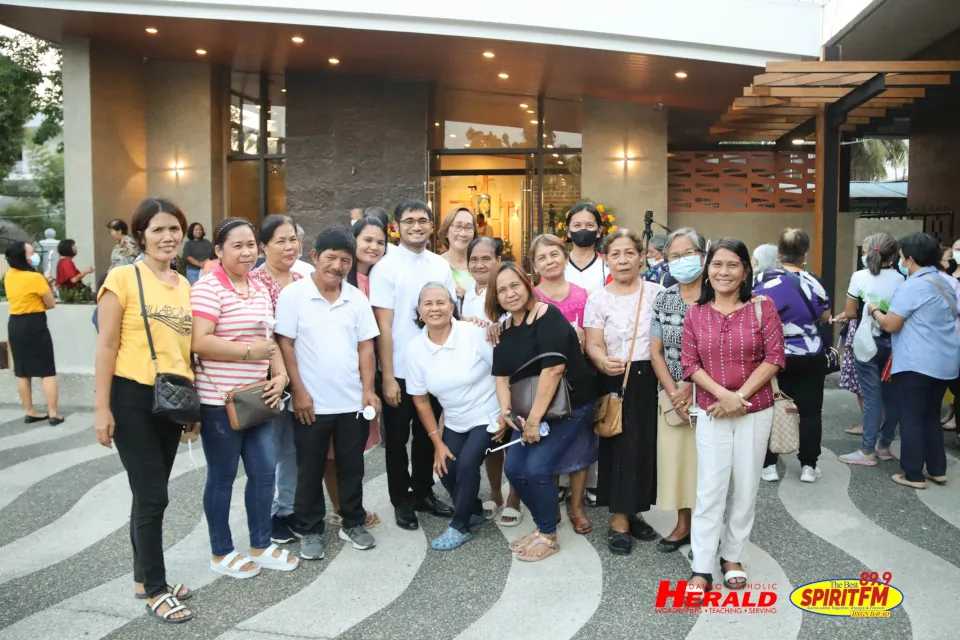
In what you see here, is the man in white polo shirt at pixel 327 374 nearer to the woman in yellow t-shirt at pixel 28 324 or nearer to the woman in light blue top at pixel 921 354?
the woman in light blue top at pixel 921 354

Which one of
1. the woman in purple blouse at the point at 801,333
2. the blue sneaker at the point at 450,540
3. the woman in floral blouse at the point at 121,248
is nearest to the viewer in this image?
the blue sneaker at the point at 450,540

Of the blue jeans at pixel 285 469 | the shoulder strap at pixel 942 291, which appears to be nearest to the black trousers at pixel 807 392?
the shoulder strap at pixel 942 291

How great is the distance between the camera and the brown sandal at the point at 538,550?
4195 millimetres

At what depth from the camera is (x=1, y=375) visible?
348 inches

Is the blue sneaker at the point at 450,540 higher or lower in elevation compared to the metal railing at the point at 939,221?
lower

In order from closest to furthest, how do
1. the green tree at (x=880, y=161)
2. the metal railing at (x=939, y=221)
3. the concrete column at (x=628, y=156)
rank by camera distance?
the metal railing at (x=939, y=221)
the concrete column at (x=628, y=156)
the green tree at (x=880, y=161)

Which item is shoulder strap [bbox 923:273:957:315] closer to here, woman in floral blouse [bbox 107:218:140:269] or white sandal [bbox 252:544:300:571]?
white sandal [bbox 252:544:300:571]

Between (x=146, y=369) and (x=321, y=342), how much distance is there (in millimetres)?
962

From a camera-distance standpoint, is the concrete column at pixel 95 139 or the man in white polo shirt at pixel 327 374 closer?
the man in white polo shirt at pixel 327 374

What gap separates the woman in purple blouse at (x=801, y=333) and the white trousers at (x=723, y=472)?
1.66m

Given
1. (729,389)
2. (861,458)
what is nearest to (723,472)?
(729,389)

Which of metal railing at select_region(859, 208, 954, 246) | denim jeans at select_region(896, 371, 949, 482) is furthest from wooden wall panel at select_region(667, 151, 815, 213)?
denim jeans at select_region(896, 371, 949, 482)

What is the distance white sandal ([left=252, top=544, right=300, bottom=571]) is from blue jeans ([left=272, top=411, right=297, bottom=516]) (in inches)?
16.8

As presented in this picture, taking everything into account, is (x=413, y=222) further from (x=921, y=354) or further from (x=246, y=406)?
(x=921, y=354)
